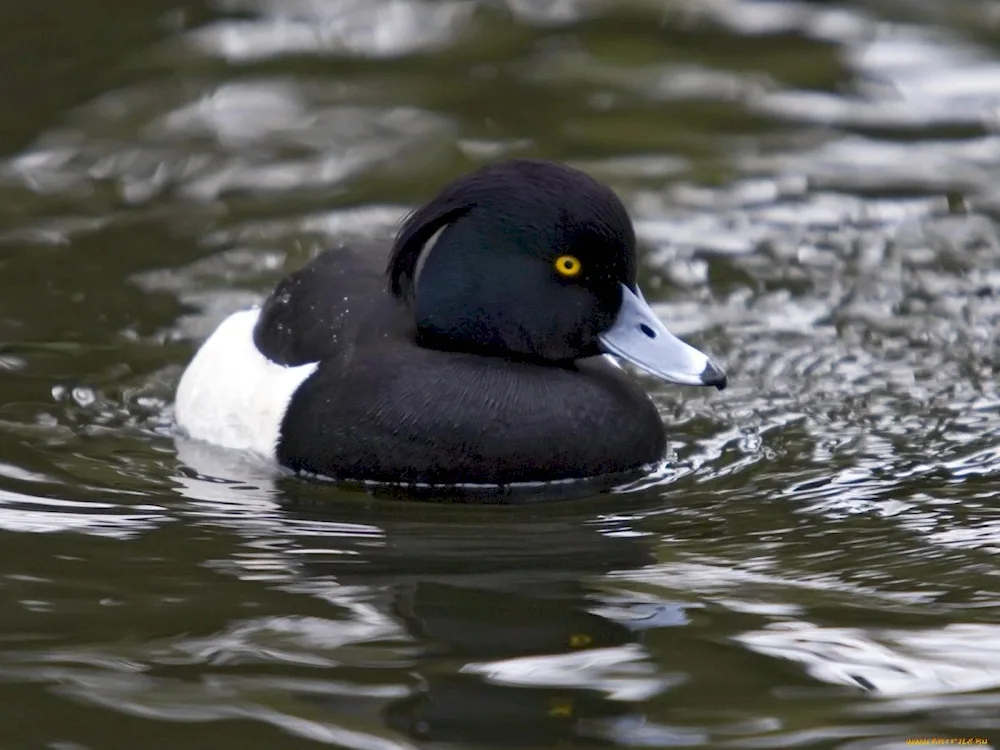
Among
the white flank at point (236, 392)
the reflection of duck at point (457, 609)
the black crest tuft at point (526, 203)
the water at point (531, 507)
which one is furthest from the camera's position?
the white flank at point (236, 392)

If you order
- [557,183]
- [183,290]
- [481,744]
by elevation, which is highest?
[557,183]

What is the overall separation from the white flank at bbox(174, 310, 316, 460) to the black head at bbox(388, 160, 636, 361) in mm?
508

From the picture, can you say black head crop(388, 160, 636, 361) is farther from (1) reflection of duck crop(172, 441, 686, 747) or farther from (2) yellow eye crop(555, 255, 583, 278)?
(1) reflection of duck crop(172, 441, 686, 747)

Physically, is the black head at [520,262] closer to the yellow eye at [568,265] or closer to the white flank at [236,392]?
the yellow eye at [568,265]

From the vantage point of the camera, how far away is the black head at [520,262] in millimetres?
5523

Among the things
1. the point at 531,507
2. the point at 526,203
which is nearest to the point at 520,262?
the point at 526,203

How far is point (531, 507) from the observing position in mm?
5434

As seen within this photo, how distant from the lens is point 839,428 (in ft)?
20.5

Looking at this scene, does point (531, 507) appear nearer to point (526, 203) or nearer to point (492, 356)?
point (492, 356)

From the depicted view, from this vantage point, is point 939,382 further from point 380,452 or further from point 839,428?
point 380,452

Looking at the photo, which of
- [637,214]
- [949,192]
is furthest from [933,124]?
[637,214]

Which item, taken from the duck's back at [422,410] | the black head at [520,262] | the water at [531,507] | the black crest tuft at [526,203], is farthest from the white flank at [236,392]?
the black crest tuft at [526,203]

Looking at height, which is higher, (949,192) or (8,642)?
(949,192)

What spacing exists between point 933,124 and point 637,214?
2.03m
